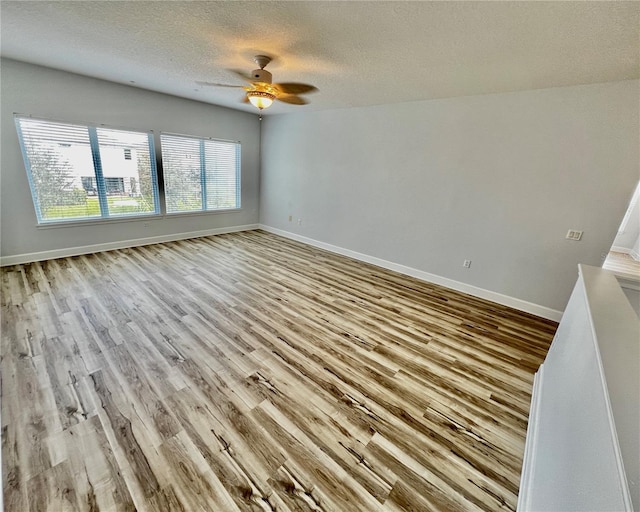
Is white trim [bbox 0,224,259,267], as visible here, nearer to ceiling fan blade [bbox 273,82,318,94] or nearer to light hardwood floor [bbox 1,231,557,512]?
light hardwood floor [bbox 1,231,557,512]

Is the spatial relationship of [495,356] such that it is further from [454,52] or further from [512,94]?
[512,94]

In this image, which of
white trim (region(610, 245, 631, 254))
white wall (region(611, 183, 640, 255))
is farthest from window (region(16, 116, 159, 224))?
white wall (region(611, 183, 640, 255))

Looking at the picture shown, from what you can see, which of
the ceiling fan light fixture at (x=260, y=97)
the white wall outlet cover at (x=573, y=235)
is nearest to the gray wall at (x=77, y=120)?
the ceiling fan light fixture at (x=260, y=97)

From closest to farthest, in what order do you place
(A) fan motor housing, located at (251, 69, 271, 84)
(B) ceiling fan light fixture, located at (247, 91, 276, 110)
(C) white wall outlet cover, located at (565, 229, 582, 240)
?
(A) fan motor housing, located at (251, 69, 271, 84) < (B) ceiling fan light fixture, located at (247, 91, 276, 110) < (C) white wall outlet cover, located at (565, 229, 582, 240)

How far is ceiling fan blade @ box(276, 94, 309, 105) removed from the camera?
3797 millimetres

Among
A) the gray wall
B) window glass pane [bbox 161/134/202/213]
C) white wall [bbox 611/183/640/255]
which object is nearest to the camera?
white wall [bbox 611/183/640/255]

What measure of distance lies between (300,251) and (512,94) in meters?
3.70

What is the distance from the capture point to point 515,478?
1408mm

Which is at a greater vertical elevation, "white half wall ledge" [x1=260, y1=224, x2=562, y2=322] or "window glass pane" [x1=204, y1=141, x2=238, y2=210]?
"window glass pane" [x1=204, y1=141, x2=238, y2=210]

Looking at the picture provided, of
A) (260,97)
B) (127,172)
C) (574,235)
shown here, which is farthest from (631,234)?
(127,172)

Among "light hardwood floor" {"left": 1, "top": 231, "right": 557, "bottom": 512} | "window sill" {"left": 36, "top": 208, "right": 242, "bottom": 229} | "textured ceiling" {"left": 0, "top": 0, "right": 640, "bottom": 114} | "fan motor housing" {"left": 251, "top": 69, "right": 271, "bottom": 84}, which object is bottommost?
"light hardwood floor" {"left": 1, "top": 231, "right": 557, "bottom": 512}

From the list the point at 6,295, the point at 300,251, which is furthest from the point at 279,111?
the point at 6,295

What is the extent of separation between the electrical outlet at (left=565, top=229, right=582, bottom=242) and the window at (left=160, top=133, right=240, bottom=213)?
18.6 ft

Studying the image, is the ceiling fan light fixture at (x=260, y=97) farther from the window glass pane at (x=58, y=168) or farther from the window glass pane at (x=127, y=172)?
the window glass pane at (x=58, y=168)
